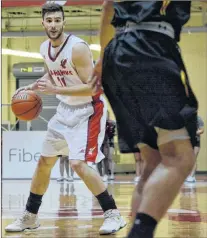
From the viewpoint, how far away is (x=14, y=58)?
15.9m

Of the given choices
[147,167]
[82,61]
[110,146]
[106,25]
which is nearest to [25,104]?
[82,61]

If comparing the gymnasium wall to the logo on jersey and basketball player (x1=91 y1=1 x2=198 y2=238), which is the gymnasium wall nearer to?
the logo on jersey

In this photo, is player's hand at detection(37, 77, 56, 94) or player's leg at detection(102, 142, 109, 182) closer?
player's hand at detection(37, 77, 56, 94)

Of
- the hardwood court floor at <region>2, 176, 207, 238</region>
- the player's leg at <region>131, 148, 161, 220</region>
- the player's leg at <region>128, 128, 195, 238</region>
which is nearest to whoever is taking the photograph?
the player's leg at <region>128, 128, 195, 238</region>

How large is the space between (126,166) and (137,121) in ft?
33.5

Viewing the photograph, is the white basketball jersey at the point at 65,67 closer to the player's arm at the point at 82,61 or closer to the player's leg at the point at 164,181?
the player's arm at the point at 82,61

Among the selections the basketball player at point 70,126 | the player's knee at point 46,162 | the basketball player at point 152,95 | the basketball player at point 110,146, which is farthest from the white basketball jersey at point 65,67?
the basketball player at point 110,146

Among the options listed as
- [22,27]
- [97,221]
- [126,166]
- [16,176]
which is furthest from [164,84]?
[22,27]

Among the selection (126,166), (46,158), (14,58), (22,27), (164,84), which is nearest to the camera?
(164,84)

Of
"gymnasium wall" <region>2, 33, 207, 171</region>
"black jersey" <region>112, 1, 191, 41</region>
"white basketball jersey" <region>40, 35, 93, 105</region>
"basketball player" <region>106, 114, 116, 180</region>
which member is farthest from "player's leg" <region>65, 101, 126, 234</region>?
"basketball player" <region>106, 114, 116, 180</region>

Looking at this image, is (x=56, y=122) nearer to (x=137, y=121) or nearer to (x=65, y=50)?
(x=65, y=50)

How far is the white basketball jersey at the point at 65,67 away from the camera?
4281 mm

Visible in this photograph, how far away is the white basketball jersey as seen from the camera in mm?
4281

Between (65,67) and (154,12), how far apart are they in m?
1.87
